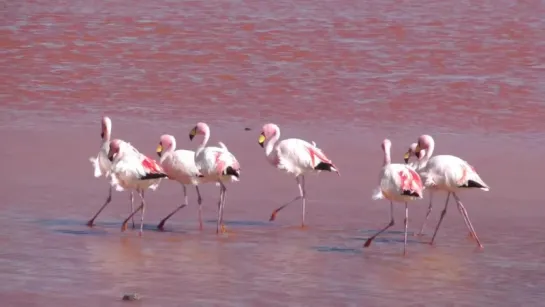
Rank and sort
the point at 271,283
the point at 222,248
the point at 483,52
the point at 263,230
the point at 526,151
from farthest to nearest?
the point at 483,52 < the point at 526,151 < the point at 263,230 < the point at 222,248 < the point at 271,283

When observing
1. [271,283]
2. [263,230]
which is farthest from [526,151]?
[271,283]

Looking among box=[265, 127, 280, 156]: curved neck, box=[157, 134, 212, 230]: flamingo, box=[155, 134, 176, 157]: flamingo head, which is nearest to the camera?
box=[157, 134, 212, 230]: flamingo

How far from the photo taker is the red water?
9438mm

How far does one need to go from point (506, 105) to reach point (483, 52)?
10.1 feet

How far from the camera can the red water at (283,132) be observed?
9.44 meters

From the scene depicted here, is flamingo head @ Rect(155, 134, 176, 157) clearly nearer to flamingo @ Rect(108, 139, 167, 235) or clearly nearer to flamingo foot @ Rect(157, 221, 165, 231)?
flamingo @ Rect(108, 139, 167, 235)

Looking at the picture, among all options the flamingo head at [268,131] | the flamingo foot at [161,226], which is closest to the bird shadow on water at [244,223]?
the flamingo foot at [161,226]

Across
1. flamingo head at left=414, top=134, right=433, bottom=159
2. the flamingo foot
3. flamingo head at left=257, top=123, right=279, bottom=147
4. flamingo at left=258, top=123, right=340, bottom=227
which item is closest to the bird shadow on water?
flamingo at left=258, top=123, right=340, bottom=227

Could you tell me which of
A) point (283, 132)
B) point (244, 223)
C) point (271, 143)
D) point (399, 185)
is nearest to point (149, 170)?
point (244, 223)

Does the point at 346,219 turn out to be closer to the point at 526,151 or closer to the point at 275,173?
the point at 275,173

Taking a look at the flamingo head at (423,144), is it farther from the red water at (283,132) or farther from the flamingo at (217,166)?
the flamingo at (217,166)

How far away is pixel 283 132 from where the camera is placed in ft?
51.6

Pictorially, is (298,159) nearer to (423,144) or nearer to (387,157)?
(423,144)

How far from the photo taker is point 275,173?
13820 mm
